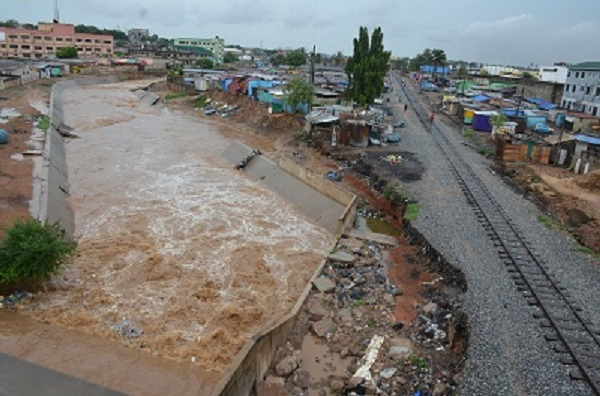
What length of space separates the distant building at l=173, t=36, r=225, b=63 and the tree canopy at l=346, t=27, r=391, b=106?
109941 millimetres

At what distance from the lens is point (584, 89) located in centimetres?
5262

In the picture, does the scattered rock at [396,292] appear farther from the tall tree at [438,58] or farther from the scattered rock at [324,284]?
the tall tree at [438,58]

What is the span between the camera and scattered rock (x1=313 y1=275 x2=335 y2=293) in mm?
16891

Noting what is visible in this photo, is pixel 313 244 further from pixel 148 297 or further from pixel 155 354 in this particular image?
pixel 155 354

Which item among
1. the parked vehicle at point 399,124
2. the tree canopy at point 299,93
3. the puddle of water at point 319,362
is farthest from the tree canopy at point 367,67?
the puddle of water at point 319,362

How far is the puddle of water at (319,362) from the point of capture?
12.8 meters

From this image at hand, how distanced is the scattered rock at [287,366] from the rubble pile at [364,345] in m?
0.03

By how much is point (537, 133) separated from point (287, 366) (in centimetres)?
3721

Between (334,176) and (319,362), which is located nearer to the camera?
(319,362)

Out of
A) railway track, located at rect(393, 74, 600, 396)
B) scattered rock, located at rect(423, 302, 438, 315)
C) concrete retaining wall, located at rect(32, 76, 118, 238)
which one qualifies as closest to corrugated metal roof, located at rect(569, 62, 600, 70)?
railway track, located at rect(393, 74, 600, 396)

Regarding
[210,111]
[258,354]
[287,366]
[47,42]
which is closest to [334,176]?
[287,366]

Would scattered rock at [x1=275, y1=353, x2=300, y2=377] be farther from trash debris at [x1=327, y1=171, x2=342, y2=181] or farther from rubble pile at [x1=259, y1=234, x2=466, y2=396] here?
trash debris at [x1=327, y1=171, x2=342, y2=181]

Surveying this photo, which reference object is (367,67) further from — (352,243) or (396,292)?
(396,292)

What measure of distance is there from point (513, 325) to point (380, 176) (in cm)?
1626
